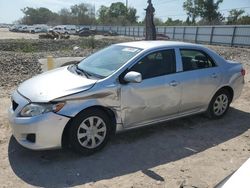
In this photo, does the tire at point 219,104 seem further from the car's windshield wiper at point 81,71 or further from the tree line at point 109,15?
the tree line at point 109,15

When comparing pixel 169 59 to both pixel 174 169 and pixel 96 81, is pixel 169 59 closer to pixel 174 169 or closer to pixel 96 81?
pixel 96 81

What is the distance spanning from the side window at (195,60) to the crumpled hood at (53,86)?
186 centimetres

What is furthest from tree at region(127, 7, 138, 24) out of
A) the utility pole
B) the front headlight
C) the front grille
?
the front headlight

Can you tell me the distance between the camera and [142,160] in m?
4.64

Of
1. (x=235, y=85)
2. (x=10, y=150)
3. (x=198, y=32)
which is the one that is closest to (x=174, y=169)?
(x=10, y=150)

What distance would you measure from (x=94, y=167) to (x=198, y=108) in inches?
99.1

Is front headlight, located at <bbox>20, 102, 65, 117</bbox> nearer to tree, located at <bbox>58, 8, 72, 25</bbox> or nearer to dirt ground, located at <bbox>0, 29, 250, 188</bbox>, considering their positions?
dirt ground, located at <bbox>0, 29, 250, 188</bbox>

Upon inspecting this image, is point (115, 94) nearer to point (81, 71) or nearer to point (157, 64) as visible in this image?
point (81, 71)

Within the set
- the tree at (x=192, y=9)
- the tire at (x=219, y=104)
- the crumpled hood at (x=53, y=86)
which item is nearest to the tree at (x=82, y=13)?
the tree at (x=192, y=9)

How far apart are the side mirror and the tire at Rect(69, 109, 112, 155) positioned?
0.61 m

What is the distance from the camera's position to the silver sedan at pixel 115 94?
4.32 m

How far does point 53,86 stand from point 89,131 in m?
0.83

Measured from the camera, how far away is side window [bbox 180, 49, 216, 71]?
567 centimetres

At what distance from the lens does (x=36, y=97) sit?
4.40 m
